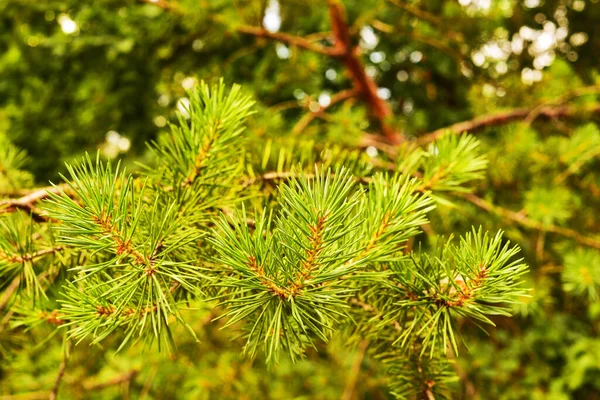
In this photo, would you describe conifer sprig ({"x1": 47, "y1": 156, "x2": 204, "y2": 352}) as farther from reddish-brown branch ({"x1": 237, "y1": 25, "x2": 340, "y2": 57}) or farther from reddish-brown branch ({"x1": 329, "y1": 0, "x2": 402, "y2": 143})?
reddish-brown branch ({"x1": 329, "y1": 0, "x2": 402, "y2": 143})

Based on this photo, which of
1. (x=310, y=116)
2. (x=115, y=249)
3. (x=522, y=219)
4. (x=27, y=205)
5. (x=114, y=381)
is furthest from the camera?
(x=310, y=116)

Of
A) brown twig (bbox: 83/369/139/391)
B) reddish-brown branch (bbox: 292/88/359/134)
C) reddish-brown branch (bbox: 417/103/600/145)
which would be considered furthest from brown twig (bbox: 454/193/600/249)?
brown twig (bbox: 83/369/139/391)

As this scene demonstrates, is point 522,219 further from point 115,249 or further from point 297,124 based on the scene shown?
point 115,249

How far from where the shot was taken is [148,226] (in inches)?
16.0

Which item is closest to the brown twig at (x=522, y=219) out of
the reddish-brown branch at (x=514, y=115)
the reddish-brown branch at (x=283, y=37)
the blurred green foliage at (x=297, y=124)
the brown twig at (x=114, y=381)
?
the blurred green foliage at (x=297, y=124)

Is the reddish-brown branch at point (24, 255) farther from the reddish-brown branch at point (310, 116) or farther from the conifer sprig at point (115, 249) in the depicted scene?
the reddish-brown branch at point (310, 116)

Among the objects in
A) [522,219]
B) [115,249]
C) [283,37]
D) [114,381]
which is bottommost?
[114,381]

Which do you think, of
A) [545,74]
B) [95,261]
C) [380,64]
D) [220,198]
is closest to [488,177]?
[545,74]

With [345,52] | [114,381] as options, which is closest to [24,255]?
[114,381]

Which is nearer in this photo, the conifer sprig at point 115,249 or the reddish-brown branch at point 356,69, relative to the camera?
the conifer sprig at point 115,249

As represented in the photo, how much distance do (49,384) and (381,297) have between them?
39.1 inches

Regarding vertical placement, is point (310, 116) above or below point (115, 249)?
above

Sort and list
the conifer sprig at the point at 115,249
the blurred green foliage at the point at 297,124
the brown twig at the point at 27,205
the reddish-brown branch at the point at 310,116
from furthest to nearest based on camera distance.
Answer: the reddish-brown branch at the point at 310,116, the blurred green foliage at the point at 297,124, the brown twig at the point at 27,205, the conifer sprig at the point at 115,249

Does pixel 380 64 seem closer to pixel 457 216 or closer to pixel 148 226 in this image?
pixel 457 216
